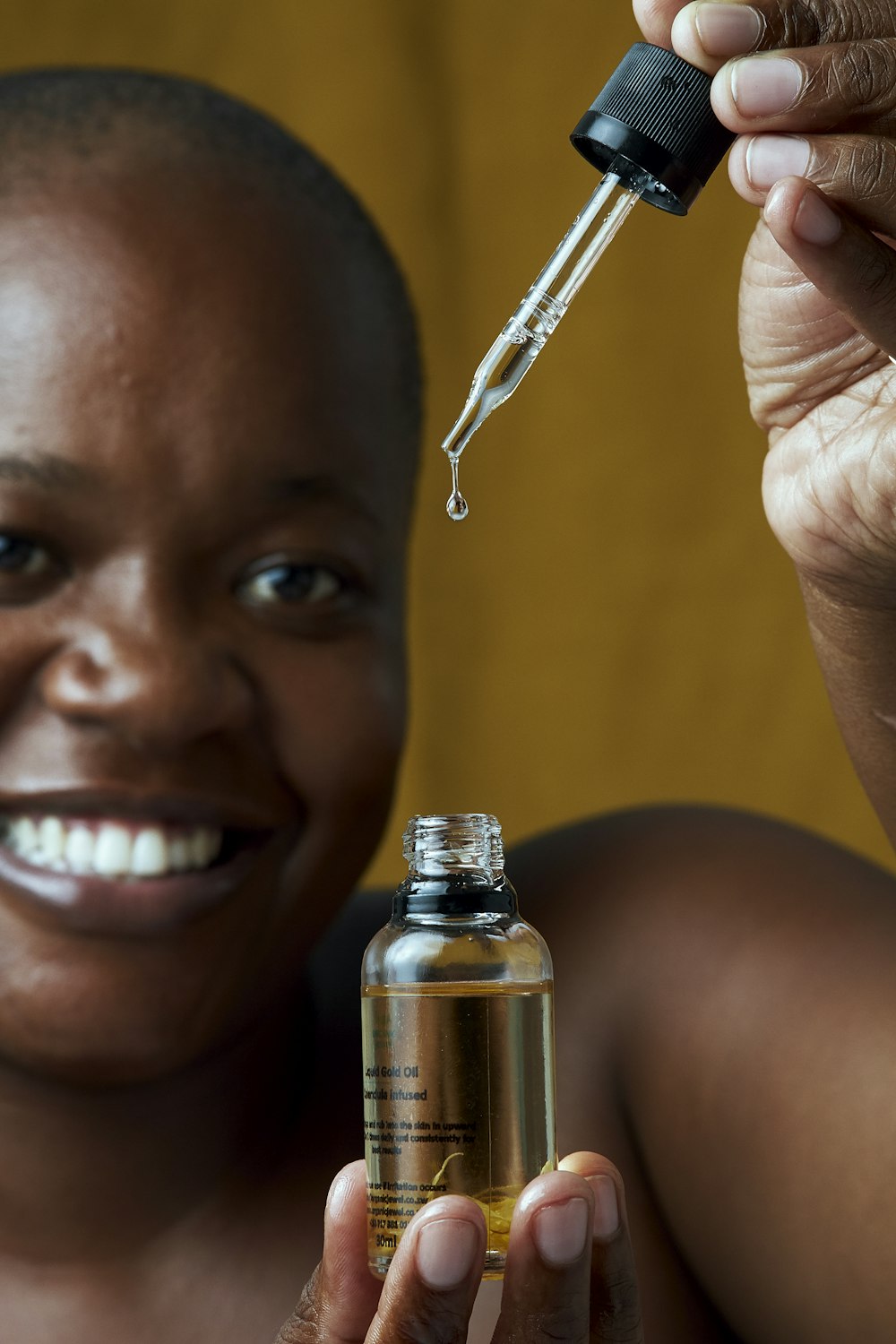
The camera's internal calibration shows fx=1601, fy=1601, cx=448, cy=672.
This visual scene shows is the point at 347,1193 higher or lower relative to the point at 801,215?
lower

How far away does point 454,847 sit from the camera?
682mm

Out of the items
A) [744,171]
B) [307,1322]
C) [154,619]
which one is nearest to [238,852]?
[154,619]

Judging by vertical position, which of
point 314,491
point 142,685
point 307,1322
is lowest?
point 307,1322

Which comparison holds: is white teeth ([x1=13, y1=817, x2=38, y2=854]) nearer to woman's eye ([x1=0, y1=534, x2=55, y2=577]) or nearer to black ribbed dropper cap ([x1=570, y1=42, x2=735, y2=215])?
woman's eye ([x1=0, y1=534, x2=55, y2=577])

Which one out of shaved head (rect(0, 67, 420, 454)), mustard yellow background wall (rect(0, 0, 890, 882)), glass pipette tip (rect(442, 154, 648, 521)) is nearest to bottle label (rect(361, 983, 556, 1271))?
glass pipette tip (rect(442, 154, 648, 521))

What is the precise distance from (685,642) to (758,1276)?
971 millimetres

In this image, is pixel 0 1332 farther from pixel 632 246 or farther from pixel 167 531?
pixel 632 246

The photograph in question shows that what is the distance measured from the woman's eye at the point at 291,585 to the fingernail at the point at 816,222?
505 mm

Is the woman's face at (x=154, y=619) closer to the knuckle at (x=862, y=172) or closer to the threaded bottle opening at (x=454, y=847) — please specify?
the threaded bottle opening at (x=454, y=847)

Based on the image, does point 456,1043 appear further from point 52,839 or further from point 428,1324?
point 52,839

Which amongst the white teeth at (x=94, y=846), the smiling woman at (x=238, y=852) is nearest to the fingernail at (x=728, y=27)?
the smiling woman at (x=238, y=852)

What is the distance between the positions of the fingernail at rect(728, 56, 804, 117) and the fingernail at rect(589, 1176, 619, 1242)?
0.43m

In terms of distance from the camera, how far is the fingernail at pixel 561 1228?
60cm

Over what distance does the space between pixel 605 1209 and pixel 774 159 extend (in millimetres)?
424
